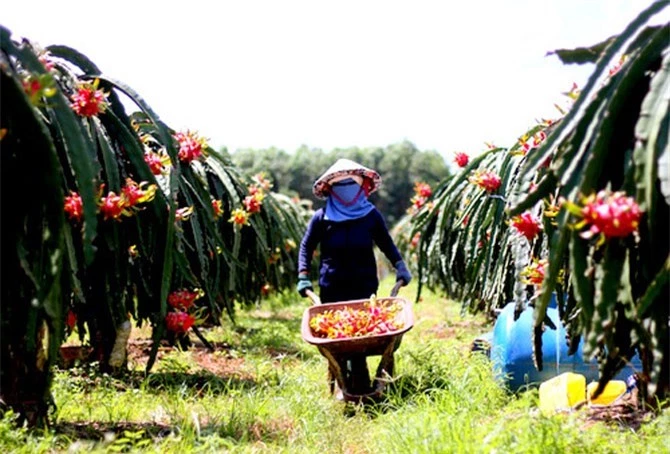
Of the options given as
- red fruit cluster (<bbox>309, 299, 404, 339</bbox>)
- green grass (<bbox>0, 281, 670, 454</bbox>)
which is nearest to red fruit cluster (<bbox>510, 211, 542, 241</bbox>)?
green grass (<bbox>0, 281, 670, 454</bbox>)

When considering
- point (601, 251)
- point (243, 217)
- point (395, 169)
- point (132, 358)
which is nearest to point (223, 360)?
point (132, 358)

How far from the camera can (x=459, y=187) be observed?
25.4 feet

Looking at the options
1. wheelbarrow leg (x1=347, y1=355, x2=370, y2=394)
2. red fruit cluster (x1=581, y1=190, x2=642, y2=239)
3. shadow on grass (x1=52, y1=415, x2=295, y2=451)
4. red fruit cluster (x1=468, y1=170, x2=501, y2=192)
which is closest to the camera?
red fruit cluster (x1=581, y1=190, x2=642, y2=239)

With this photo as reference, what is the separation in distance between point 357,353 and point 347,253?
2.69ft

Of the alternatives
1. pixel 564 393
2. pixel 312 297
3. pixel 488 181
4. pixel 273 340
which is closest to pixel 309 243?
pixel 312 297

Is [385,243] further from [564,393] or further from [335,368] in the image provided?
[564,393]

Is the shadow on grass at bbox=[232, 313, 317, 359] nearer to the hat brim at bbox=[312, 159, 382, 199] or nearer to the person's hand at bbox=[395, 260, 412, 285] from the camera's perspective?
the person's hand at bbox=[395, 260, 412, 285]

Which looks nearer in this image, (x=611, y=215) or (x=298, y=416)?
(x=611, y=215)

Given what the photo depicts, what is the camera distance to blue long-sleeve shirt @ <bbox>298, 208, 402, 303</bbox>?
Result: 5301 mm

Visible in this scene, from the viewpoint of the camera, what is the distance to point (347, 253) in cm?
531

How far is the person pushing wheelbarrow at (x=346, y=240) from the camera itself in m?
5.30

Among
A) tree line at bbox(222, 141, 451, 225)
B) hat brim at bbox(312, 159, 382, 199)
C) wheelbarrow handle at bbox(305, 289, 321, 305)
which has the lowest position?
tree line at bbox(222, 141, 451, 225)

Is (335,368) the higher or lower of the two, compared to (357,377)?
higher

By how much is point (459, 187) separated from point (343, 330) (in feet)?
11.2
